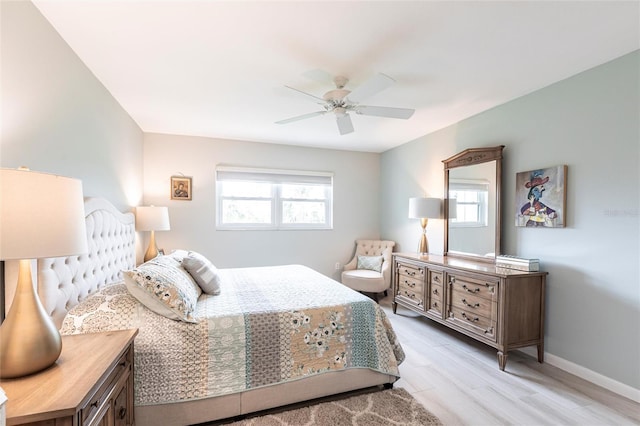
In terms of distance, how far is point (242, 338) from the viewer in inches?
74.4

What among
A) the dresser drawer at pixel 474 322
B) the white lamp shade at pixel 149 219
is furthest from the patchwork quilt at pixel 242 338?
the white lamp shade at pixel 149 219

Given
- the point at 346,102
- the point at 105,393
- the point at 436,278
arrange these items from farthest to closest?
the point at 436,278
the point at 346,102
the point at 105,393

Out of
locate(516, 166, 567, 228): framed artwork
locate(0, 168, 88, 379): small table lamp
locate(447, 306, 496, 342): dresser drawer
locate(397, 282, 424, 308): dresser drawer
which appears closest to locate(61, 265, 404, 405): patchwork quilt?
locate(0, 168, 88, 379): small table lamp

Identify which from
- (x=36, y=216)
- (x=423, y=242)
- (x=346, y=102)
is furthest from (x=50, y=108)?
(x=423, y=242)

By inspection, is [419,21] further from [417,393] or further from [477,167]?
[417,393]

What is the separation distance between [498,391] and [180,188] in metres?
4.23

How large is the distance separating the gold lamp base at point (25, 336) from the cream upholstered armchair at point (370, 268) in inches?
143

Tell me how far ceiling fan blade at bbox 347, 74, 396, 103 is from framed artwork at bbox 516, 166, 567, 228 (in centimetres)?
172

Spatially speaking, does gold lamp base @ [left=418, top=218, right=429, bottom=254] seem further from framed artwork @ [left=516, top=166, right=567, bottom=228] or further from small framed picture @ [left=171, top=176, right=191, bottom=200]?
small framed picture @ [left=171, top=176, right=191, bottom=200]

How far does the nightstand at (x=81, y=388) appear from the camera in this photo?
3.03 feet

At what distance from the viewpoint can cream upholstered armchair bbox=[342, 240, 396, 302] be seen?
435 cm

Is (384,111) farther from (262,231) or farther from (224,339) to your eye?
(262,231)

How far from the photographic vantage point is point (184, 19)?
177 cm

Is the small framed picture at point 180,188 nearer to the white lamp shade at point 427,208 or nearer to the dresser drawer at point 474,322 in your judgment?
the white lamp shade at point 427,208
